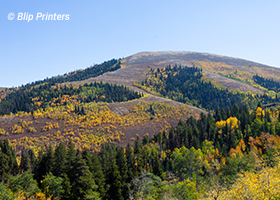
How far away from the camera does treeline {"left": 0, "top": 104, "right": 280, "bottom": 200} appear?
53.8 meters

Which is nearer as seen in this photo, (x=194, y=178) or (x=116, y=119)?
(x=194, y=178)

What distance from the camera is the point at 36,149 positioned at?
353 feet

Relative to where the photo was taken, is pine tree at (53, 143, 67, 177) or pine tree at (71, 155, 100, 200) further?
pine tree at (53, 143, 67, 177)

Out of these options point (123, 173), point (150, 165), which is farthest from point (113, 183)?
point (150, 165)

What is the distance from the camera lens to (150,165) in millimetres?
91312

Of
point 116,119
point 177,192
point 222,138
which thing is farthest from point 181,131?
point 177,192

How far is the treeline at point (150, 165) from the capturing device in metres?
53.8

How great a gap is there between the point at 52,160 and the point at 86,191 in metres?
17.8

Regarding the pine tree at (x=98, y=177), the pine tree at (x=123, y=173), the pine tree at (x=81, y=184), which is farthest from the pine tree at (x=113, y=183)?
the pine tree at (x=81, y=184)

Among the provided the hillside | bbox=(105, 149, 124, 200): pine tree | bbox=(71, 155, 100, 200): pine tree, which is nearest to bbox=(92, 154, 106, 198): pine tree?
the hillside

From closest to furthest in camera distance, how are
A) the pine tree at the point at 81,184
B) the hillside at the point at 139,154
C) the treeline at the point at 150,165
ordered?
the pine tree at the point at 81,184
the hillside at the point at 139,154
the treeline at the point at 150,165

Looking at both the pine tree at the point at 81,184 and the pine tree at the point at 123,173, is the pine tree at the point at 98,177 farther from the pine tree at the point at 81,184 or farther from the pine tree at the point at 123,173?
the pine tree at the point at 123,173

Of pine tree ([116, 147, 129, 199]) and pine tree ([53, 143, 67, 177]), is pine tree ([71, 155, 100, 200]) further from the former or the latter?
pine tree ([116, 147, 129, 199])

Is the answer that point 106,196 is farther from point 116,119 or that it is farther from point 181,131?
point 116,119
